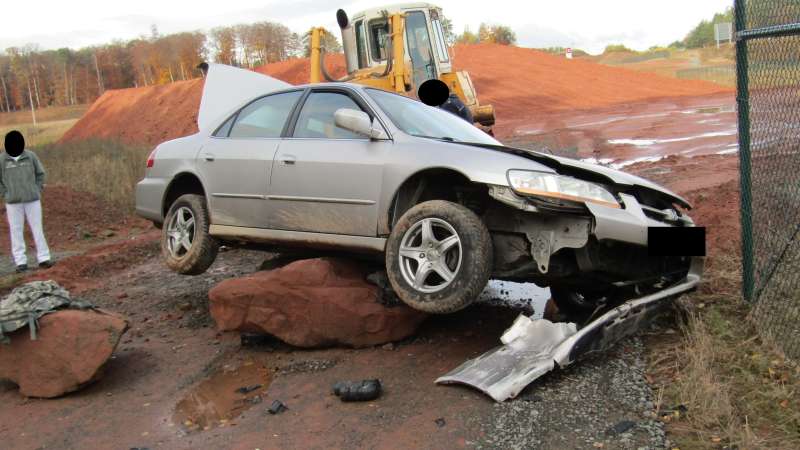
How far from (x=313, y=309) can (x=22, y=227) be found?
6.09 m

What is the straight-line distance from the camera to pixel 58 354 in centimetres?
507

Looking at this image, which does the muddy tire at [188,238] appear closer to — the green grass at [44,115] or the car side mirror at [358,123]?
the car side mirror at [358,123]

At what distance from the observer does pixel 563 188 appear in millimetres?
4410

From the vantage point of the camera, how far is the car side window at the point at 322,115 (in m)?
5.52

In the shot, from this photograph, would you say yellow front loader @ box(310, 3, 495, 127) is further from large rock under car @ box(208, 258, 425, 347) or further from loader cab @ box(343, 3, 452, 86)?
large rock under car @ box(208, 258, 425, 347)

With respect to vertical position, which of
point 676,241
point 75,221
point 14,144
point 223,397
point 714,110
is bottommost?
point 223,397

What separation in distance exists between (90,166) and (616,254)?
14718 millimetres

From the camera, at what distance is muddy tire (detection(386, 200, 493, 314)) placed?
445 centimetres

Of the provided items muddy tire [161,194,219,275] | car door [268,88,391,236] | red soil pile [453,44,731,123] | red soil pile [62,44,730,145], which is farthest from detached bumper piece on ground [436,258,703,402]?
red soil pile [453,44,731,123]

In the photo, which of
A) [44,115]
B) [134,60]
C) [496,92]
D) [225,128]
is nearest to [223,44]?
[134,60]

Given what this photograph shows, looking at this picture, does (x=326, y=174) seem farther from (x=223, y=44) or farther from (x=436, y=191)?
(x=223, y=44)

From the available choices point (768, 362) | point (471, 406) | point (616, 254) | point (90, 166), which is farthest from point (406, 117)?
point (90, 166)

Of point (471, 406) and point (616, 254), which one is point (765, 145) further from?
point (471, 406)

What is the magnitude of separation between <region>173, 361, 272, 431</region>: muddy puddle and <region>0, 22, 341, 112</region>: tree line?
45.8m
